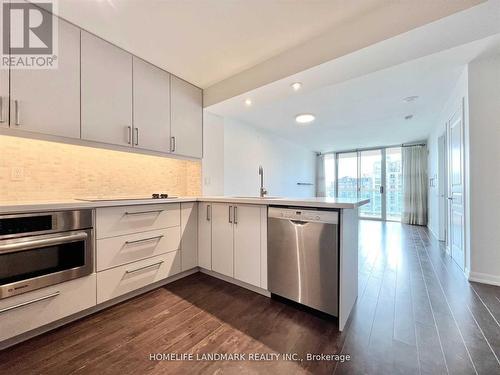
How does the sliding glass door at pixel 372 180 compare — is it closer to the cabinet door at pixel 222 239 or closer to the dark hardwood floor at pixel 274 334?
the dark hardwood floor at pixel 274 334

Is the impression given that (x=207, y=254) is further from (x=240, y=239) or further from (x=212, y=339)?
(x=212, y=339)

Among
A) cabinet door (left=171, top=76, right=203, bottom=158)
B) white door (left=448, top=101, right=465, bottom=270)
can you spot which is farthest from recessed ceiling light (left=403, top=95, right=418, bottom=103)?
cabinet door (left=171, top=76, right=203, bottom=158)

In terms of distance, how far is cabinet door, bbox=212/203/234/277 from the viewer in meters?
2.26

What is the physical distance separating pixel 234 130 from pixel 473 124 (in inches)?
124

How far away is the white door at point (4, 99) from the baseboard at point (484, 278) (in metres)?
4.47

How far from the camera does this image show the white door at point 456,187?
2654mm

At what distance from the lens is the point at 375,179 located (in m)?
6.95

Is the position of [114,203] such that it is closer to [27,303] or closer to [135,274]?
Answer: [135,274]

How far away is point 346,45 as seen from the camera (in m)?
1.75

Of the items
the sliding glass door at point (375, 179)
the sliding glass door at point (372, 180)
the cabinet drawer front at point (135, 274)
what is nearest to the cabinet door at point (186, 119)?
the cabinet drawer front at point (135, 274)

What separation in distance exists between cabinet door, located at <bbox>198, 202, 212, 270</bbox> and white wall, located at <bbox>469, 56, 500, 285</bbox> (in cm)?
Result: 293

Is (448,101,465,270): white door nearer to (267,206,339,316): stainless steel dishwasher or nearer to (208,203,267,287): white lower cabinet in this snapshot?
(267,206,339,316): stainless steel dishwasher

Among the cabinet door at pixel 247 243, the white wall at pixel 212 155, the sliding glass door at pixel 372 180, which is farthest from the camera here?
the sliding glass door at pixel 372 180

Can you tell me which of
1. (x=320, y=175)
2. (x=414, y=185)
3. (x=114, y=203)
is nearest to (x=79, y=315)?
(x=114, y=203)
